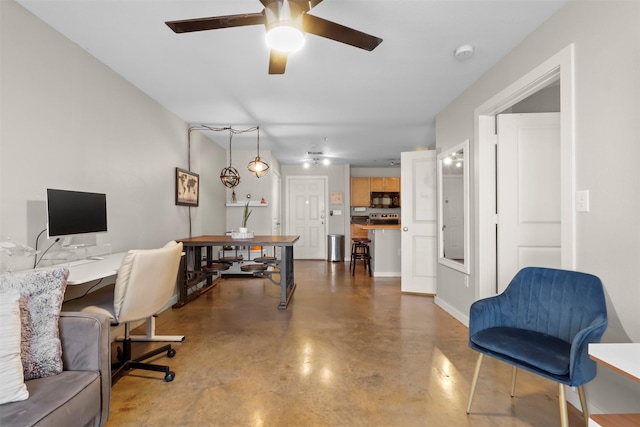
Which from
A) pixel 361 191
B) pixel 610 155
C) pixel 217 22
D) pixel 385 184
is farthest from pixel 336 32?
pixel 385 184

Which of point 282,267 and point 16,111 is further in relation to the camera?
point 282,267

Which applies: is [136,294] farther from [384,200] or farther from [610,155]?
[384,200]

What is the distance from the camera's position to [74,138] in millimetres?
2307

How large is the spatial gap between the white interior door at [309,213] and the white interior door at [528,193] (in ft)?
16.7

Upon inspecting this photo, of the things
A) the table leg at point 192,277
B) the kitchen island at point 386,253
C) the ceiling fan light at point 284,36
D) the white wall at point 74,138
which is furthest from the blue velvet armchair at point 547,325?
the kitchen island at point 386,253

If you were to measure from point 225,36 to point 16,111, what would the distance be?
141cm

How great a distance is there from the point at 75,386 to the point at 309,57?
2.54 meters

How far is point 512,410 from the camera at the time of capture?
1729 millimetres

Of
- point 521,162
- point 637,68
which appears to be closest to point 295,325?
point 521,162

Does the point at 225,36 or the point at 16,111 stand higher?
the point at 225,36

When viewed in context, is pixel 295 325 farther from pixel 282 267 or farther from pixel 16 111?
pixel 16 111

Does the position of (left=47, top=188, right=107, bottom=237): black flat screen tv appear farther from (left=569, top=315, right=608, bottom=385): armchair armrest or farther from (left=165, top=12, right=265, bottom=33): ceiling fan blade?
(left=569, top=315, right=608, bottom=385): armchair armrest

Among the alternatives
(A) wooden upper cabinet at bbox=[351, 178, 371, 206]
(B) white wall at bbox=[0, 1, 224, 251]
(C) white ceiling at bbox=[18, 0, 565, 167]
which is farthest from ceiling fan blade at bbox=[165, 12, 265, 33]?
(A) wooden upper cabinet at bbox=[351, 178, 371, 206]

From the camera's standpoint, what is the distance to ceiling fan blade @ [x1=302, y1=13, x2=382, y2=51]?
157cm
